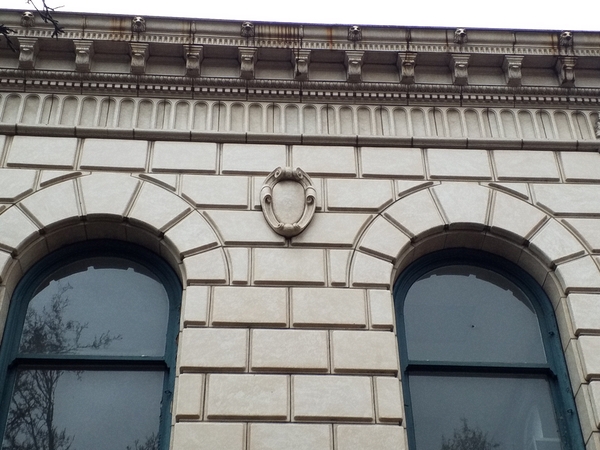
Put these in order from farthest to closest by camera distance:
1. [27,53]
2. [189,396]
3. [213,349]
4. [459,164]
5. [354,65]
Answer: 1. [354,65]
2. [27,53]
3. [459,164]
4. [213,349]
5. [189,396]

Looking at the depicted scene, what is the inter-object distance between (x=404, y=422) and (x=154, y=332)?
10.6 feet

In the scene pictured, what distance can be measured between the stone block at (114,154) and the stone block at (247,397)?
3482 millimetres

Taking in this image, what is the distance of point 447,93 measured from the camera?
40.1 ft

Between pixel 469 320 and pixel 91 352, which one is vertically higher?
pixel 469 320

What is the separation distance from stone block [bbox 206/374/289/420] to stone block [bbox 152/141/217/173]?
3218mm

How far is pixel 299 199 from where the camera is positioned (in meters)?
10.9

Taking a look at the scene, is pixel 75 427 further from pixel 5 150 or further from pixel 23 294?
pixel 5 150

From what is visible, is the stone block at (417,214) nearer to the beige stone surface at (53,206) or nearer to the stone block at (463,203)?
the stone block at (463,203)

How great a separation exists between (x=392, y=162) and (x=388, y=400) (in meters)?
3.71

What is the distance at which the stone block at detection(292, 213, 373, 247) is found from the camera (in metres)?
10.5

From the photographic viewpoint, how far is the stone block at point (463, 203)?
10797mm

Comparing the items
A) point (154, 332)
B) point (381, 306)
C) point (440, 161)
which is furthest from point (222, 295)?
point (440, 161)

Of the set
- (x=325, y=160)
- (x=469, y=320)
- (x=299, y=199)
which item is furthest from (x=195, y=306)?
(x=469, y=320)

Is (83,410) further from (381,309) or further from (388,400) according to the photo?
(381,309)
